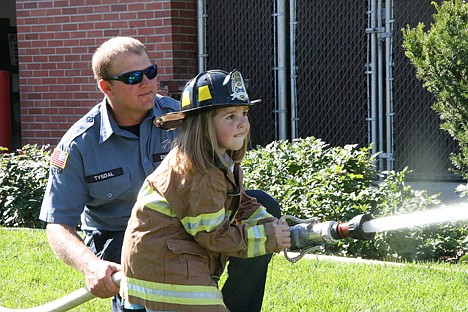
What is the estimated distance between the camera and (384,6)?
8.90 metres

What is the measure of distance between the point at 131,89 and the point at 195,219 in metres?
1.03

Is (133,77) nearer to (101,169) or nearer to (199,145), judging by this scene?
(101,169)

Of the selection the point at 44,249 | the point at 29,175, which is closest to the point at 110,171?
the point at 44,249

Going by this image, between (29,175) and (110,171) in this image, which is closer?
(110,171)

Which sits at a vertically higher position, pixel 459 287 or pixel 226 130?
pixel 226 130

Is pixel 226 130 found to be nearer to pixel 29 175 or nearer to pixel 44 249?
pixel 44 249

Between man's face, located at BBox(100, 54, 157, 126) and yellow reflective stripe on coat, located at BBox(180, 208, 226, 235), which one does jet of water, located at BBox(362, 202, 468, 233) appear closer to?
yellow reflective stripe on coat, located at BBox(180, 208, 226, 235)

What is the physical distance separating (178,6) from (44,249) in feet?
11.6

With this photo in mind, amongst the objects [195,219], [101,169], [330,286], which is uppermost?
[101,169]

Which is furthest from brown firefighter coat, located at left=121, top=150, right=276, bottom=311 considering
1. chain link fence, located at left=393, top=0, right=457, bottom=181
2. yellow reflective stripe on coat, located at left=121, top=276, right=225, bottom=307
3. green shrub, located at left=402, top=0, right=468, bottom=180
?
chain link fence, located at left=393, top=0, right=457, bottom=181

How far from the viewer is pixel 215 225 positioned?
11.7 feet

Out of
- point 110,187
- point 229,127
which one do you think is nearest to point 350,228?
point 229,127

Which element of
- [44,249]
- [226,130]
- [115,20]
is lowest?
[44,249]

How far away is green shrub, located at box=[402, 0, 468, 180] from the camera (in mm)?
6672
